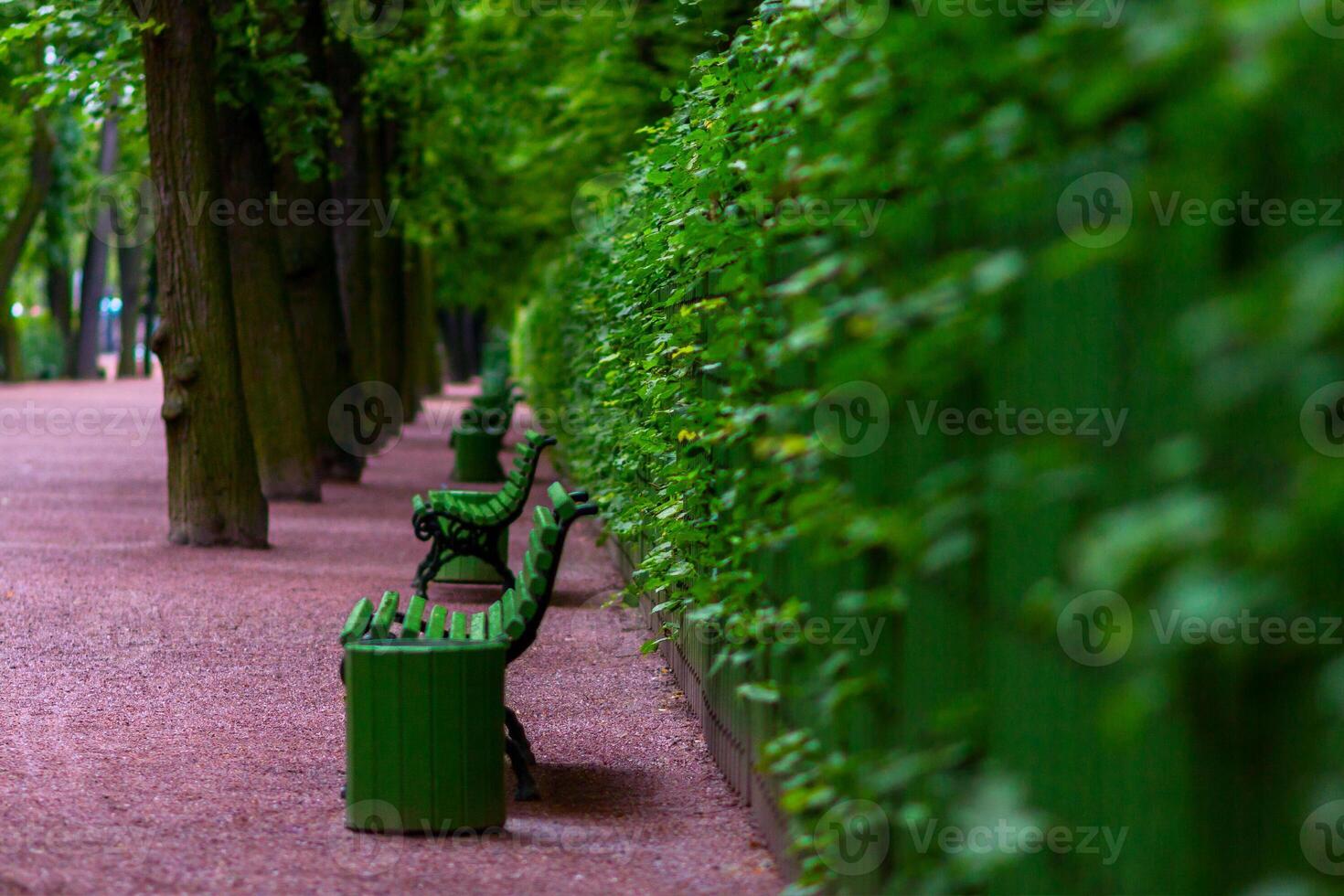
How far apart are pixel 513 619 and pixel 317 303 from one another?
494 inches

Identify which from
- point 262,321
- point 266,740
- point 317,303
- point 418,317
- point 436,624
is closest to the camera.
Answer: point 436,624

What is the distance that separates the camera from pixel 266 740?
21.9ft

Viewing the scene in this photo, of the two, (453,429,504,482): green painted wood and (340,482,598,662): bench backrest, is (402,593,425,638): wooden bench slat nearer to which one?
(340,482,598,662): bench backrest

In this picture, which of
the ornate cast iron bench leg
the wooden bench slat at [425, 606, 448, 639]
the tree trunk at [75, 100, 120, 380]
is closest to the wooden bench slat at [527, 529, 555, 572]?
the wooden bench slat at [425, 606, 448, 639]

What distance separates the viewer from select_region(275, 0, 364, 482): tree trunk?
17.2 metres

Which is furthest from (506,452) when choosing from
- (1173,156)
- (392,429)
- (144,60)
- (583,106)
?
(1173,156)

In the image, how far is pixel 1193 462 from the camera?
187cm

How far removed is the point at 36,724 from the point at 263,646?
6.89 ft

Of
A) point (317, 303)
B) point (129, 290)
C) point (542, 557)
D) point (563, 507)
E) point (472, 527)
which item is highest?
point (129, 290)

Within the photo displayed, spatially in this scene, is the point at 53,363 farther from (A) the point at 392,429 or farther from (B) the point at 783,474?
(B) the point at 783,474

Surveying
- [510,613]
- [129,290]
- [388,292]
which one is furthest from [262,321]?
[129,290]

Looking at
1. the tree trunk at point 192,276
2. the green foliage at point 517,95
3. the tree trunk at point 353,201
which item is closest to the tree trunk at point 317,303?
the tree trunk at point 353,201

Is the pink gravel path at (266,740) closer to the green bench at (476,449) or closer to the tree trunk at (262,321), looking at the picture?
the tree trunk at (262,321)

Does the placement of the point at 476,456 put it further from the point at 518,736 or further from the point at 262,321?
the point at 518,736
